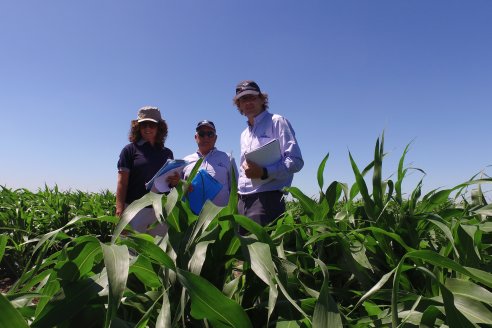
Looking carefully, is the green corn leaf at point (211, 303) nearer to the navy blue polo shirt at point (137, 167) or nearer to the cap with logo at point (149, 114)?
the navy blue polo shirt at point (137, 167)

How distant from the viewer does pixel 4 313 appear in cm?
47

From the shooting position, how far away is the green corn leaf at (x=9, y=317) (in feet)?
1.55

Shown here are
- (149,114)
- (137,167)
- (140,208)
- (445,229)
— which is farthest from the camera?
(149,114)

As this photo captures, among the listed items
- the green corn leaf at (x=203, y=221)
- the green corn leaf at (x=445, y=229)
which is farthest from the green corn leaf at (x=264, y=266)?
the green corn leaf at (x=445, y=229)

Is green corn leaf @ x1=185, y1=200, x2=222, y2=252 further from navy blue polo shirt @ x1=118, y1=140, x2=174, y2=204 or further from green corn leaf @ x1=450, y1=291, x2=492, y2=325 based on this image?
navy blue polo shirt @ x1=118, y1=140, x2=174, y2=204

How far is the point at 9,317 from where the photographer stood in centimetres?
48

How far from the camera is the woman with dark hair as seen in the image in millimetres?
3553

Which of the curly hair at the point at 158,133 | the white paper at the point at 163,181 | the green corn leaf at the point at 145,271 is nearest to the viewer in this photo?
the green corn leaf at the point at 145,271

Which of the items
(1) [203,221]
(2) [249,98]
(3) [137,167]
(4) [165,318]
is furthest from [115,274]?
(3) [137,167]

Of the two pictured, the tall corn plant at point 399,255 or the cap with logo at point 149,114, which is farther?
the cap with logo at point 149,114

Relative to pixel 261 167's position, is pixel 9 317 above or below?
below

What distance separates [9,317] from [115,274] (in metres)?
0.14

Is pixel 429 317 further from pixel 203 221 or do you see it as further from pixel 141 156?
pixel 141 156

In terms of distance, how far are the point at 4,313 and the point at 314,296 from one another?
0.50 meters
